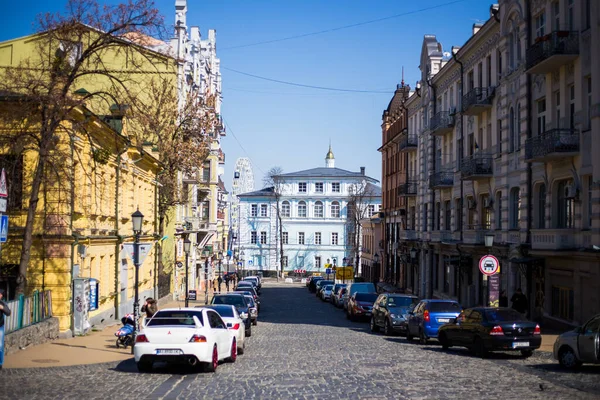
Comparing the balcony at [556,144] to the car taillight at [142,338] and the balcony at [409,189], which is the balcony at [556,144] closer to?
the car taillight at [142,338]

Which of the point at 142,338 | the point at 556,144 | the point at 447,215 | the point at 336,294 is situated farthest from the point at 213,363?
the point at 336,294

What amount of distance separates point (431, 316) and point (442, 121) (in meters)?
22.9

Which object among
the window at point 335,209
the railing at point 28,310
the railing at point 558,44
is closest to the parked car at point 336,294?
the railing at point 558,44

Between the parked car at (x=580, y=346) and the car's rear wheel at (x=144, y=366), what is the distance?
30.3ft

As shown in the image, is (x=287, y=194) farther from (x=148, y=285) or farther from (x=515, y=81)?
(x=515, y=81)

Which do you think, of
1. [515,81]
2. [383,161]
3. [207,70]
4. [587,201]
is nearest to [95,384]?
[587,201]

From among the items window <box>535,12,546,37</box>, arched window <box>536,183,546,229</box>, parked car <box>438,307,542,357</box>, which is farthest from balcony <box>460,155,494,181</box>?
parked car <box>438,307,542,357</box>

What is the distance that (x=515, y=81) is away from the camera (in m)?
33.1

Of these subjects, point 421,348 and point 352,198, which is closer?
point 421,348

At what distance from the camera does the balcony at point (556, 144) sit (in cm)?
2647

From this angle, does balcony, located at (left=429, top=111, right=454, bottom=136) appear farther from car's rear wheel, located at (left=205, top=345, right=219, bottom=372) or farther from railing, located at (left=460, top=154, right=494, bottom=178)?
car's rear wheel, located at (left=205, top=345, right=219, bottom=372)

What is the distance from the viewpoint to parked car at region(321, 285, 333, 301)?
5867 centimetres

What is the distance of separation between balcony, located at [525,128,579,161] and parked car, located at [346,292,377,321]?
40.4 feet

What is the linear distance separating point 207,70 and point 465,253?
3167 cm
